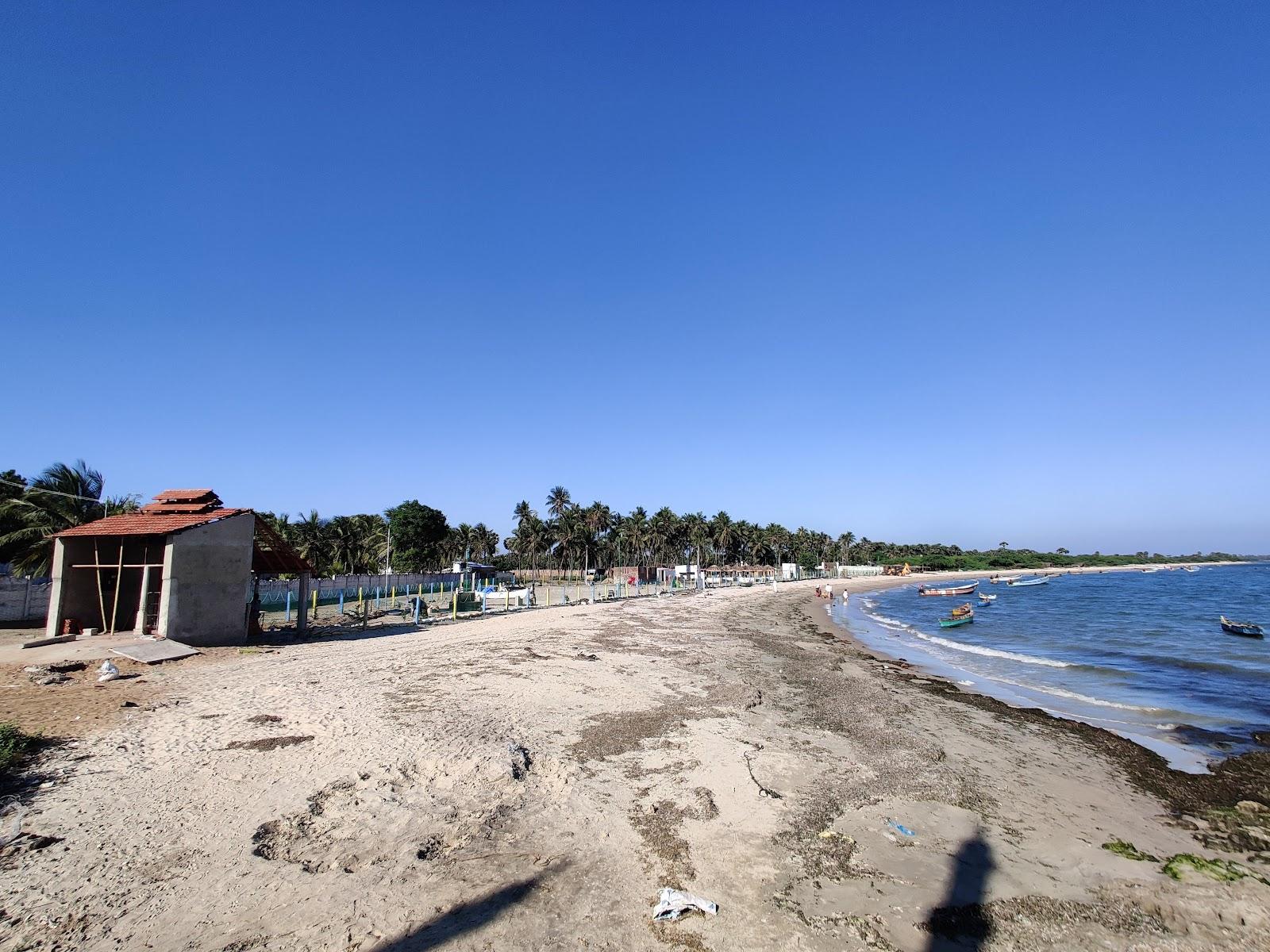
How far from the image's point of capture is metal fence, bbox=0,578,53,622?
23.4 meters

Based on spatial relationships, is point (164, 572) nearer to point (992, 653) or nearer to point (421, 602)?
point (421, 602)

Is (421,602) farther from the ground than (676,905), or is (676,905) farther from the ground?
(421,602)

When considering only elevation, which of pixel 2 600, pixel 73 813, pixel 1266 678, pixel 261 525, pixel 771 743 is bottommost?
pixel 1266 678

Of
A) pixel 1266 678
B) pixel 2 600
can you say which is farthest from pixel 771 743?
pixel 2 600

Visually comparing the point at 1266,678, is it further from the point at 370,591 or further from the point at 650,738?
the point at 370,591

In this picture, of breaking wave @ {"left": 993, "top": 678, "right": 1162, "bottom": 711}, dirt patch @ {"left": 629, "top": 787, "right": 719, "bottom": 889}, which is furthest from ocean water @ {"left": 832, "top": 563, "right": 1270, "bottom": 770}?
dirt patch @ {"left": 629, "top": 787, "right": 719, "bottom": 889}

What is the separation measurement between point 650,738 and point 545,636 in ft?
45.1

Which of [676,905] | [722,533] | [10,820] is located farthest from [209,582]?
[722,533]

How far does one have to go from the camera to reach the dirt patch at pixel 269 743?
8938 millimetres

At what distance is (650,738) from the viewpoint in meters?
10.3

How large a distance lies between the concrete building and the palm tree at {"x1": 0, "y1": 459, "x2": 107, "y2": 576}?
8636mm

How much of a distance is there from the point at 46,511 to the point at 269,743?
2686 centimetres

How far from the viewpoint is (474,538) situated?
102 meters

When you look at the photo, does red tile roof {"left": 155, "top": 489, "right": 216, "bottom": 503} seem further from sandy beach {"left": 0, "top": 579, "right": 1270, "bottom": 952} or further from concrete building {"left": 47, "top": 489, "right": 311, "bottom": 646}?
sandy beach {"left": 0, "top": 579, "right": 1270, "bottom": 952}
